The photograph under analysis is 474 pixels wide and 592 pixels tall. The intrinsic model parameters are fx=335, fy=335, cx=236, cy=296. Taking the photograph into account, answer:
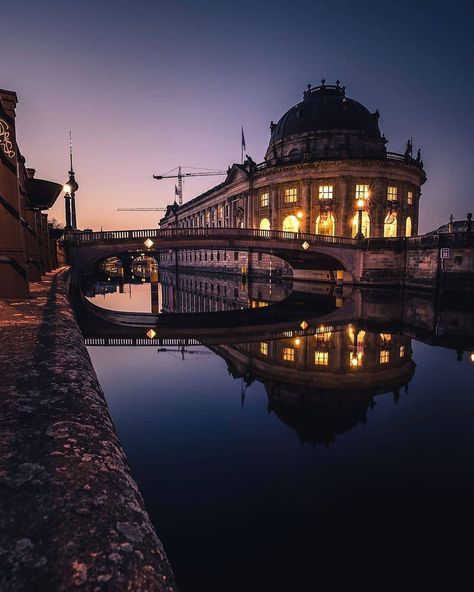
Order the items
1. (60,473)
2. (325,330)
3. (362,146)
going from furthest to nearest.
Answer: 1. (362,146)
2. (325,330)
3. (60,473)

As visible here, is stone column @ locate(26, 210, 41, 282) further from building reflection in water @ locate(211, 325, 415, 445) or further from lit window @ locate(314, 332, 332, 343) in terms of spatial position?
lit window @ locate(314, 332, 332, 343)

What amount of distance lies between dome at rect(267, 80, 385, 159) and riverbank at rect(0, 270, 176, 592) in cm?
4360

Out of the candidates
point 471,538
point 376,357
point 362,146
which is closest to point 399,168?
point 362,146

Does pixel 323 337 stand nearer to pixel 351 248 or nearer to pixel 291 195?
pixel 351 248

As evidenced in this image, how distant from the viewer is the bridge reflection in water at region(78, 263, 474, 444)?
5.93 meters

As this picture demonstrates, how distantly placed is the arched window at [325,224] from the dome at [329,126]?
8.25m

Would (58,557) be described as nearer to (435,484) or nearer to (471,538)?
(471,538)

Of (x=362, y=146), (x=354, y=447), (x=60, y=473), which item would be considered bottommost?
(x=354, y=447)

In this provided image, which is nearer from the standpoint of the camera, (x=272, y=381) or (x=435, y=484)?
(x=435, y=484)

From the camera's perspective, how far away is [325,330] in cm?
1169

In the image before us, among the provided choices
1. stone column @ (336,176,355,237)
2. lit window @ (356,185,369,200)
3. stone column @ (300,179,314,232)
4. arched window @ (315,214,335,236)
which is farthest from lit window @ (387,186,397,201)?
stone column @ (300,179,314,232)

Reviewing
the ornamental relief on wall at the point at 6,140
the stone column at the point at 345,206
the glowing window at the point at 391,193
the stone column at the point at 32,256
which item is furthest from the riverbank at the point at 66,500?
the glowing window at the point at 391,193

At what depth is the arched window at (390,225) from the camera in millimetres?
38594

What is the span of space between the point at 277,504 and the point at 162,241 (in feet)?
74.5
